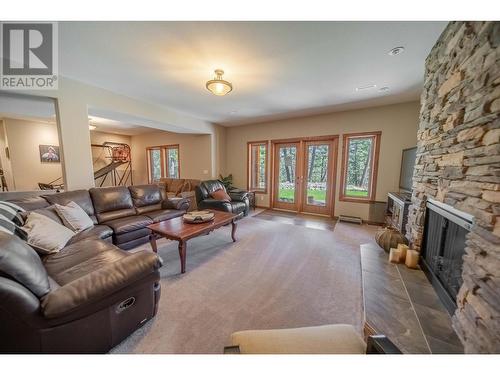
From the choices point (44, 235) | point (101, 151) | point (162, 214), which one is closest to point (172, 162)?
point (101, 151)

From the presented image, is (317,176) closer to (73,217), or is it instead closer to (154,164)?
(73,217)

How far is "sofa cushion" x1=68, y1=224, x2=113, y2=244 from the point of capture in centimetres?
211

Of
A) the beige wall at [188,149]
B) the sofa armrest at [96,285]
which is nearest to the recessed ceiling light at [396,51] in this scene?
the sofa armrest at [96,285]

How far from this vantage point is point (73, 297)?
3.27ft

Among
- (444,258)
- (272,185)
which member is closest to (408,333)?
(444,258)

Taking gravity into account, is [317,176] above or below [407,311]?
above

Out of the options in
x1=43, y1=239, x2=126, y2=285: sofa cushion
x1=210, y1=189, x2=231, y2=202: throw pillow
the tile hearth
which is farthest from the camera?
x1=210, y1=189, x2=231, y2=202: throw pillow

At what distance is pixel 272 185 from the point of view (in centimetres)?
530

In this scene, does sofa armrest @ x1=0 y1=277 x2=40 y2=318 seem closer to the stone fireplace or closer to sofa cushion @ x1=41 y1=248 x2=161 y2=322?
sofa cushion @ x1=41 y1=248 x2=161 y2=322

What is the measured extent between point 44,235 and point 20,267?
1.13m

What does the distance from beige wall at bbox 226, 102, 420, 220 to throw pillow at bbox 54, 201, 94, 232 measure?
4.05m

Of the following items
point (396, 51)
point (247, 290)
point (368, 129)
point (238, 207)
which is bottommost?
point (247, 290)

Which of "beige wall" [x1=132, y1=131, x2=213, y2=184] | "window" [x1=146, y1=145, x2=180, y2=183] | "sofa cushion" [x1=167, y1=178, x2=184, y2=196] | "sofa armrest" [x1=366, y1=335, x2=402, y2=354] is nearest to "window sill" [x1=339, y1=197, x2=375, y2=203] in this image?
"beige wall" [x1=132, y1=131, x2=213, y2=184]
